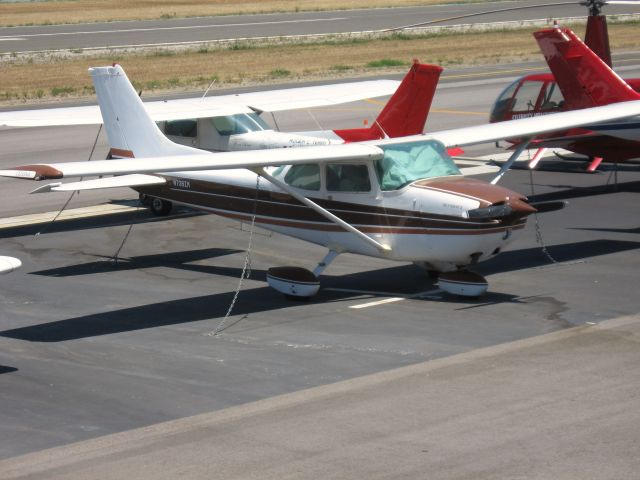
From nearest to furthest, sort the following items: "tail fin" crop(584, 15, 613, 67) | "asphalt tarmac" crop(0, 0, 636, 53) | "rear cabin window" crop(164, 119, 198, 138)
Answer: "rear cabin window" crop(164, 119, 198, 138)
"tail fin" crop(584, 15, 613, 67)
"asphalt tarmac" crop(0, 0, 636, 53)

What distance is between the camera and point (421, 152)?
15.1m

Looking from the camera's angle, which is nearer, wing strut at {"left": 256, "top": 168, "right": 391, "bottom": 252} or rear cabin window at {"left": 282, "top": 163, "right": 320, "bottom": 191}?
wing strut at {"left": 256, "top": 168, "right": 391, "bottom": 252}

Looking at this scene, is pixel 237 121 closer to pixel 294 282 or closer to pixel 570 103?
pixel 570 103

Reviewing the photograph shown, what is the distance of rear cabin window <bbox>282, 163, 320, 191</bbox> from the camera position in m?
15.4

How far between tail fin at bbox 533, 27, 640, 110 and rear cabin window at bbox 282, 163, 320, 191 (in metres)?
9.05

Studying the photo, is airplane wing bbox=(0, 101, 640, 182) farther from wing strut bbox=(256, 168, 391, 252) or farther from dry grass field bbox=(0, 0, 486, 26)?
dry grass field bbox=(0, 0, 486, 26)

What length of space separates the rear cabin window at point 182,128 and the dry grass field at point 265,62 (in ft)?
64.2

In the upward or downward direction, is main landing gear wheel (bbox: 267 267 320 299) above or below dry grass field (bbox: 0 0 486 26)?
below

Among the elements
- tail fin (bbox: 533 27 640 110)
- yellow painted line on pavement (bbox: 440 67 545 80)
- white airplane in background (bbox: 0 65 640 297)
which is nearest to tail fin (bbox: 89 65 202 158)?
white airplane in background (bbox: 0 65 640 297)

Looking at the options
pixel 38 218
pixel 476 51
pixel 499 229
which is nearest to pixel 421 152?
pixel 499 229

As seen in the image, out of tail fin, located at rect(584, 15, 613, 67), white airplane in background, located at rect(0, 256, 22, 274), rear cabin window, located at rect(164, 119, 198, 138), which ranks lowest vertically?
white airplane in background, located at rect(0, 256, 22, 274)

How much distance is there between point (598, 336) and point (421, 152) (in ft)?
12.0

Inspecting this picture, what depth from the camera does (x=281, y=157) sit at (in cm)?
1442

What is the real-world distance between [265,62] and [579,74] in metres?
30.1
